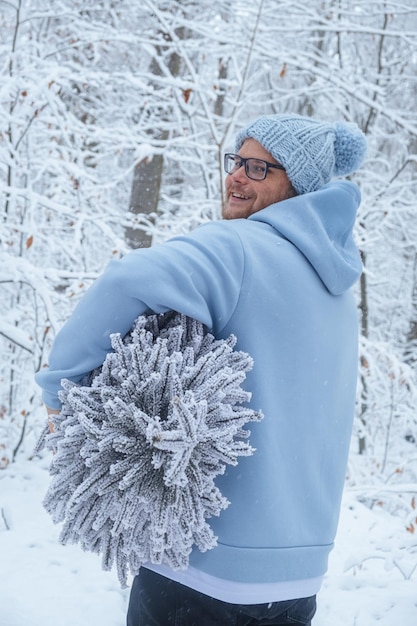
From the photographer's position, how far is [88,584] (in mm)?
3059

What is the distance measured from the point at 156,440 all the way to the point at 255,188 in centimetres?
76

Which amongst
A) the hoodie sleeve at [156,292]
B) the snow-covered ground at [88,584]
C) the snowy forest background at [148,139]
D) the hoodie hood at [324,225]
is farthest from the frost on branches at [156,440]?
the snowy forest background at [148,139]

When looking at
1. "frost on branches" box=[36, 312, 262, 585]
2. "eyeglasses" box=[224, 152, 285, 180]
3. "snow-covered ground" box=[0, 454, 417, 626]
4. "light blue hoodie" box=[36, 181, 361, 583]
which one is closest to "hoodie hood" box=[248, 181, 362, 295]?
"light blue hoodie" box=[36, 181, 361, 583]

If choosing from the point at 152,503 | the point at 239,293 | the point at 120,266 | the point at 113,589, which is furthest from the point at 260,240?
the point at 113,589

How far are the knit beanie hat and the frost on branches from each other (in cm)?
56

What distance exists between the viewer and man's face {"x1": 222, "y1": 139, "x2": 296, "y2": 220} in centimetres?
158

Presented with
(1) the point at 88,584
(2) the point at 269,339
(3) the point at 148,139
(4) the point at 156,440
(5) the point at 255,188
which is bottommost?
(1) the point at 88,584

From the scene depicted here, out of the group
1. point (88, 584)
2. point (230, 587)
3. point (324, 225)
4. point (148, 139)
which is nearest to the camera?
point (230, 587)

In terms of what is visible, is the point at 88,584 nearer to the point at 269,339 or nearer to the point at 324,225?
the point at 269,339

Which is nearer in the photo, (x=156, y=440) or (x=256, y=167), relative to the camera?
(x=156, y=440)

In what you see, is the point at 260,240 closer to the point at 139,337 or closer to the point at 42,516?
the point at 139,337

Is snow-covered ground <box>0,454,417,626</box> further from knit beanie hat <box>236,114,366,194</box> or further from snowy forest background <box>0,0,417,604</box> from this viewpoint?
knit beanie hat <box>236,114,366,194</box>

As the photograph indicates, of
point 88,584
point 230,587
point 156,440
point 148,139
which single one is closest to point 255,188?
point 156,440

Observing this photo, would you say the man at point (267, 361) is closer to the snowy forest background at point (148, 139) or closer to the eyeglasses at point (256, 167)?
the eyeglasses at point (256, 167)
